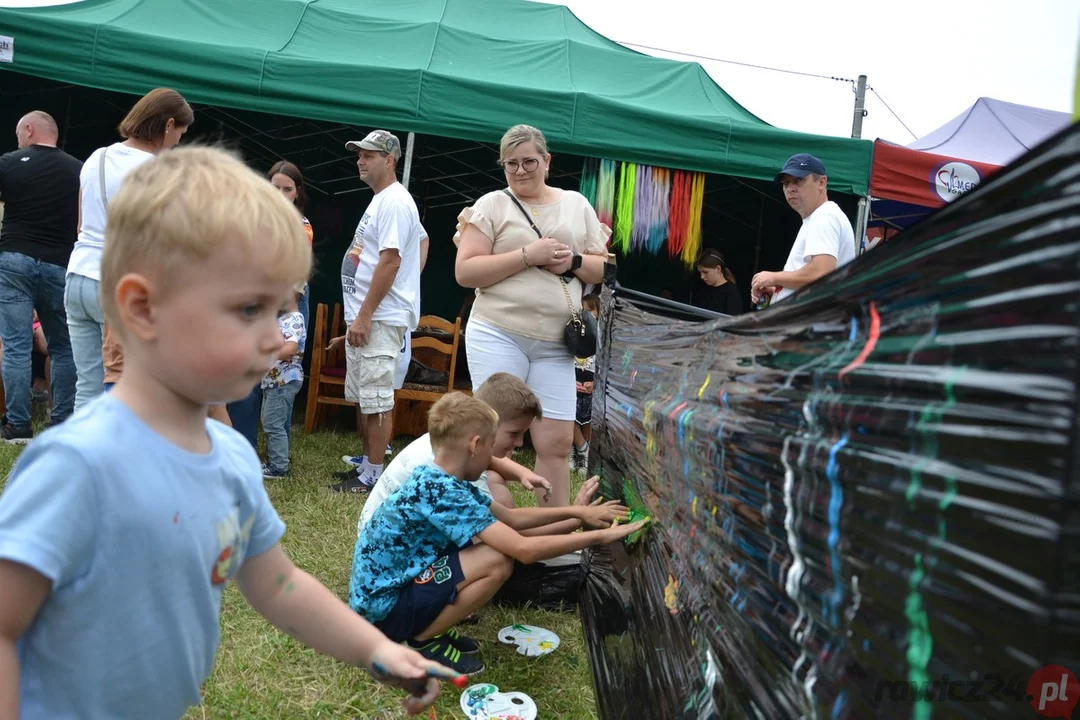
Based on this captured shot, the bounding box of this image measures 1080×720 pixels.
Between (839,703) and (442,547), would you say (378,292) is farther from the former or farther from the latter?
(839,703)

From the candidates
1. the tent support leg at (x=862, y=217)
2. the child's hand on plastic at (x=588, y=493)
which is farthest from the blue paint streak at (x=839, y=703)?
the tent support leg at (x=862, y=217)

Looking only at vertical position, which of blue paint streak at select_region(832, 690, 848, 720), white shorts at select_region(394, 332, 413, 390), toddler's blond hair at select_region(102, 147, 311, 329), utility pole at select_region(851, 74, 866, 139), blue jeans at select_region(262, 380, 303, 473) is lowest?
blue jeans at select_region(262, 380, 303, 473)

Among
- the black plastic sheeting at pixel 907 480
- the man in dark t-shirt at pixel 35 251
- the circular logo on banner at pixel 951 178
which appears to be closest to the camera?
the black plastic sheeting at pixel 907 480

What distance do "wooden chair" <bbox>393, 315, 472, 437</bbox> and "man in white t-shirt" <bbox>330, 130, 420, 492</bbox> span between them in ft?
4.86

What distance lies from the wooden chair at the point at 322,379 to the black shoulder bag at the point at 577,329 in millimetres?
3026

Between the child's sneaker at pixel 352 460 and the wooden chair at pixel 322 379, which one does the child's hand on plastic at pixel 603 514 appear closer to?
the child's sneaker at pixel 352 460

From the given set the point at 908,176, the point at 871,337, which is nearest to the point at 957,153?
the point at 908,176

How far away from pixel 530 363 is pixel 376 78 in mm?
3312

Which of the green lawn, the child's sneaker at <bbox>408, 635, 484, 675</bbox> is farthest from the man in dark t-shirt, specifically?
the child's sneaker at <bbox>408, 635, 484, 675</bbox>

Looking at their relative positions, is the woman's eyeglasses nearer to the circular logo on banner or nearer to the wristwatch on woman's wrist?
the wristwatch on woman's wrist

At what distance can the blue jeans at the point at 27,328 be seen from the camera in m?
4.73

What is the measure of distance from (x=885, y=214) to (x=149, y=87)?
23.6ft

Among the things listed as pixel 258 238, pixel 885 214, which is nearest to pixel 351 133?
pixel 885 214

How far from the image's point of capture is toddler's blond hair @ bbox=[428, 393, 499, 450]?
2.73 m
